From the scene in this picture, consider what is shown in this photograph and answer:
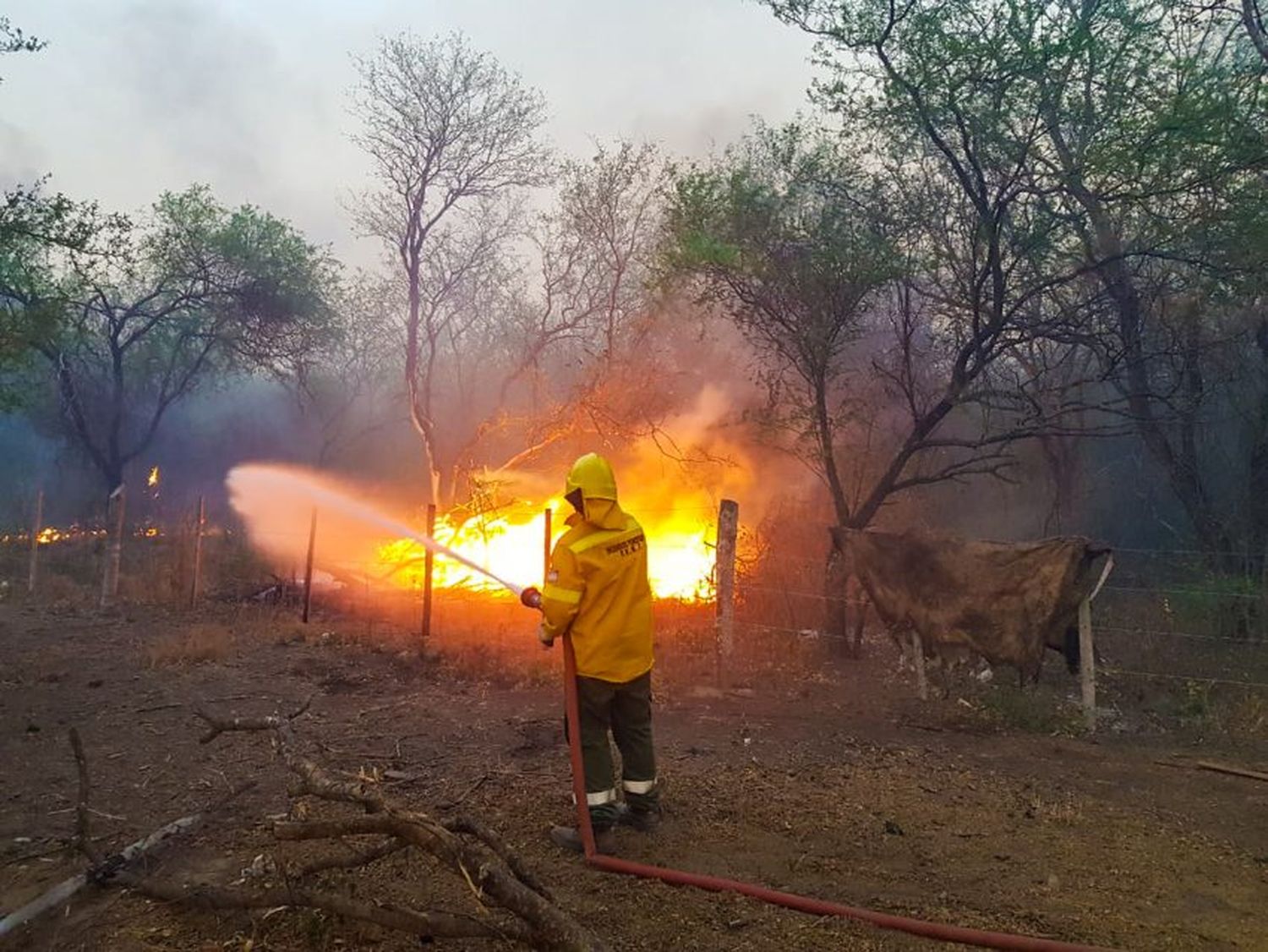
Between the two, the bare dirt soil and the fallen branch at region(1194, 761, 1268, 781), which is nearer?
the bare dirt soil

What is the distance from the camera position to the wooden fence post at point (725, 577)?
8688 millimetres

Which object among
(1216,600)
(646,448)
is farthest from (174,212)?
(1216,600)

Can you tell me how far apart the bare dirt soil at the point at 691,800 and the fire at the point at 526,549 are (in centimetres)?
512

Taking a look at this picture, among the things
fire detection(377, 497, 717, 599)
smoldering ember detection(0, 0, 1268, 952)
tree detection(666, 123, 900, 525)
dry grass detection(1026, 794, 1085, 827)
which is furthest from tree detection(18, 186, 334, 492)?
dry grass detection(1026, 794, 1085, 827)

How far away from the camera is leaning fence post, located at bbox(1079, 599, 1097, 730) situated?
7312mm

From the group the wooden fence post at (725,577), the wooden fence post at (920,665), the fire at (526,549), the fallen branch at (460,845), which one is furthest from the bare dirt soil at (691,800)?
the fire at (526,549)

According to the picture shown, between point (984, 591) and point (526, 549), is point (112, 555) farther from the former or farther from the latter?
point (984, 591)

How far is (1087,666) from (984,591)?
103 centimetres

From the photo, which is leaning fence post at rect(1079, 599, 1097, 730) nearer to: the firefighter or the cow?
the cow

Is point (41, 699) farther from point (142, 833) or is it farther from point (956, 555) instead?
point (956, 555)

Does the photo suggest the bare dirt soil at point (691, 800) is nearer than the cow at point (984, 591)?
Yes

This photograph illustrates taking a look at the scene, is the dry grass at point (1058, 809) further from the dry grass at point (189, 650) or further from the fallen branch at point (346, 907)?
the dry grass at point (189, 650)

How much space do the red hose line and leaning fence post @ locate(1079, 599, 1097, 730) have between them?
433 cm

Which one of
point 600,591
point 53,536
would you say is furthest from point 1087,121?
point 53,536
